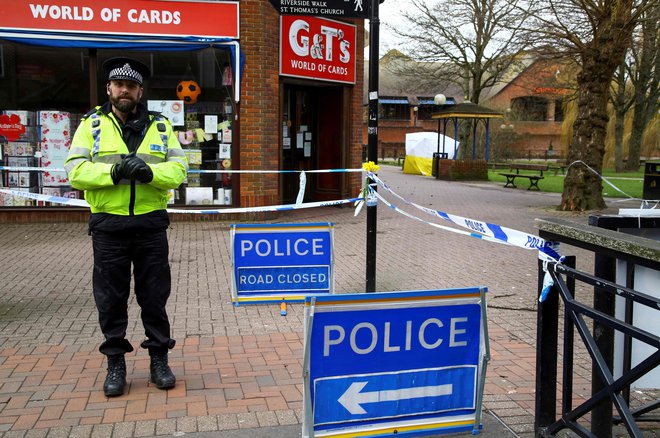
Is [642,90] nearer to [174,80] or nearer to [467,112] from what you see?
[467,112]

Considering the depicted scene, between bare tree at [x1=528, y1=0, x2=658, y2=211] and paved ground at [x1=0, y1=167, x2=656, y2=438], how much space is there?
506cm

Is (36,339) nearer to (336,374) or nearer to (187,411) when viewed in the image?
(187,411)

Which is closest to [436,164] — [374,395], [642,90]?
[642,90]

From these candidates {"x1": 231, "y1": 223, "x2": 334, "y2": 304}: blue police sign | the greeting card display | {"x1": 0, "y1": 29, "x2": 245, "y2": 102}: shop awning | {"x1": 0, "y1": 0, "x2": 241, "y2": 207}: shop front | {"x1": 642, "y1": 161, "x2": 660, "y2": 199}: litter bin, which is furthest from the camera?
{"x1": 642, "y1": 161, "x2": 660, "y2": 199}: litter bin

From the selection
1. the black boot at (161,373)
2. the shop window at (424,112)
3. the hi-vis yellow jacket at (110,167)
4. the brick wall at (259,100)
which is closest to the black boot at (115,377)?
the black boot at (161,373)

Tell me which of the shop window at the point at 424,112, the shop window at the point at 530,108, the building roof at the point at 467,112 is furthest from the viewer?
the shop window at the point at 424,112

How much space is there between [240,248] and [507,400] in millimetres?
3129

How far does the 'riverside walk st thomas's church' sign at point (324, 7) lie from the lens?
6.13 m

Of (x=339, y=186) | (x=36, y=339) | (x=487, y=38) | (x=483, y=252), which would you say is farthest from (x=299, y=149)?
(x=487, y=38)

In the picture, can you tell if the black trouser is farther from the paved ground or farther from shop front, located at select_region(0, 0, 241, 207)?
shop front, located at select_region(0, 0, 241, 207)

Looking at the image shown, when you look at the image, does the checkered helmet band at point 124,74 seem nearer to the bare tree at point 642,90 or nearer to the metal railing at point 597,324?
the metal railing at point 597,324

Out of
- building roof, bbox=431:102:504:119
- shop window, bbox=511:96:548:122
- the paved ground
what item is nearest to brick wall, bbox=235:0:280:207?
the paved ground

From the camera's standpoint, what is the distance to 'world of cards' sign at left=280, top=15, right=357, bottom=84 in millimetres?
12820

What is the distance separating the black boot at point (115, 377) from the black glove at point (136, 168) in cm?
121
